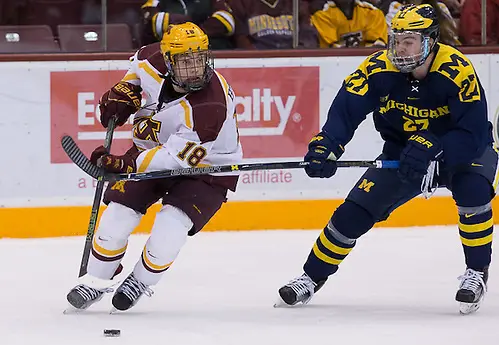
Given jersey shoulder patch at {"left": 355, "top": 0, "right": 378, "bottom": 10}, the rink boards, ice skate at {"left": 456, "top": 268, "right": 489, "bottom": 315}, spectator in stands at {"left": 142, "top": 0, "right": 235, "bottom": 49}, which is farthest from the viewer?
jersey shoulder patch at {"left": 355, "top": 0, "right": 378, "bottom": 10}

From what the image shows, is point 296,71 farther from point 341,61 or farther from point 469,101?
point 469,101

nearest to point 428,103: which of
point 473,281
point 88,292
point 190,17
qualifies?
point 473,281

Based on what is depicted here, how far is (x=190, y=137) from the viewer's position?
11.9 feet

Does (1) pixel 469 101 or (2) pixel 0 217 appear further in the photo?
(2) pixel 0 217

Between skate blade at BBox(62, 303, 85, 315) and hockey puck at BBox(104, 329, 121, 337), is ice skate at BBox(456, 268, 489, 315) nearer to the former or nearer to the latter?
hockey puck at BBox(104, 329, 121, 337)

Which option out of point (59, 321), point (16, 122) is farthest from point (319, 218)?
point (59, 321)

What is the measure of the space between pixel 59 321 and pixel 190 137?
676 millimetres

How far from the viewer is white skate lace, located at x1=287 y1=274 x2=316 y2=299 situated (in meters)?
3.84

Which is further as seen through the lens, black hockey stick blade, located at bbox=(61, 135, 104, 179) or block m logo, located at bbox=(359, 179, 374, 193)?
block m logo, located at bbox=(359, 179, 374, 193)

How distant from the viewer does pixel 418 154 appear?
3578 mm

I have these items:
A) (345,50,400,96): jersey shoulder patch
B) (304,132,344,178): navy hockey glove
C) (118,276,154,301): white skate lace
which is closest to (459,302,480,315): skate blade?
(304,132,344,178): navy hockey glove

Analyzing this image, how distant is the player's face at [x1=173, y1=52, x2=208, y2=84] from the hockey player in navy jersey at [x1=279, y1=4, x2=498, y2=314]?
15.9 inches

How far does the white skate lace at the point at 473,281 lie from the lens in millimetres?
3705

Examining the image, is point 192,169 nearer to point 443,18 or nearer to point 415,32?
point 415,32
